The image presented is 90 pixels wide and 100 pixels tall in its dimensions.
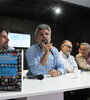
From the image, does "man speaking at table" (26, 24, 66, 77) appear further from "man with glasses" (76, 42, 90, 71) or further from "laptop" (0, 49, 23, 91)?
"man with glasses" (76, 42, 90, 71)

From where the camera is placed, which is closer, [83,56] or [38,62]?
[38,62]

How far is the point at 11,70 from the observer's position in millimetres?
832

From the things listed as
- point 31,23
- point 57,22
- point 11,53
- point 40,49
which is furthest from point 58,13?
point 11,53

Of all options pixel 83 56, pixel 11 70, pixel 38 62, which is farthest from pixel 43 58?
pixel 83 56

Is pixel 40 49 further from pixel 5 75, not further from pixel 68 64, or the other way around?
pixel 68 64

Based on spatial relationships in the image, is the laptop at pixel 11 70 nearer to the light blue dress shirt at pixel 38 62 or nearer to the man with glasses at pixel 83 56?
the light blue dress shirt at pixel 38 62

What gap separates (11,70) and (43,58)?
57cm

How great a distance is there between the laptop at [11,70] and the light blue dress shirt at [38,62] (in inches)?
21.2

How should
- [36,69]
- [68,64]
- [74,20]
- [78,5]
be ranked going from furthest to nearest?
1. [74,20]
2. [78,5]
3. [68,64]
4. [36,69]

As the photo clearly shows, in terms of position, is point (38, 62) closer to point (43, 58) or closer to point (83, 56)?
point (43, 58)

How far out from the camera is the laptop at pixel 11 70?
82 cm

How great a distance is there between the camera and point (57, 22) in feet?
16.5

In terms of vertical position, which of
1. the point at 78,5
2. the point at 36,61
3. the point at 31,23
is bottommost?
the point at 36,61

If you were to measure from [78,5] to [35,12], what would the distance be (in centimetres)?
123
